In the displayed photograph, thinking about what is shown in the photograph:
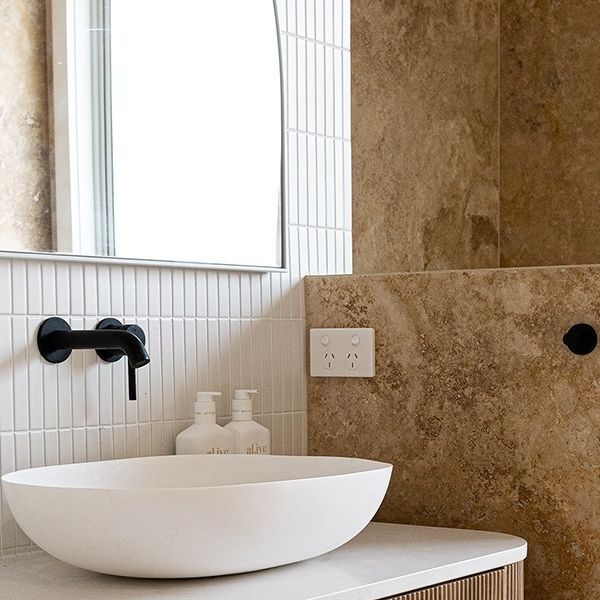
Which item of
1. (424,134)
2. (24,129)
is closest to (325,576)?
(24,129)

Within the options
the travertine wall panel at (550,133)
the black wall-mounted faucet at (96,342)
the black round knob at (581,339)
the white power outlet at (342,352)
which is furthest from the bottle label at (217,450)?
the travertine wall panel at (550,133)

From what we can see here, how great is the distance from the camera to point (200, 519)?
4.25 ft

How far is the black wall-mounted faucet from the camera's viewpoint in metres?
1.54

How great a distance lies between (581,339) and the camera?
1.72 meters

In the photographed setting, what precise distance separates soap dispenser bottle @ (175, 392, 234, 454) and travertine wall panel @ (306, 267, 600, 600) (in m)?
0.27

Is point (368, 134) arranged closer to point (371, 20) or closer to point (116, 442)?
point (371, 20)

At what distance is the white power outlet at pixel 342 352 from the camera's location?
194 cm

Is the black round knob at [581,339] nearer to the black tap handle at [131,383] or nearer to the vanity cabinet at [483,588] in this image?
the vanity cabinet at [483,588]

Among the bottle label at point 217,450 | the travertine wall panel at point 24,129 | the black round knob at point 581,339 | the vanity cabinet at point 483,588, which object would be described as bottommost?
the vanity cabinet at point 483,588

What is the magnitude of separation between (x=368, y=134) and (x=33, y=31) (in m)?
1.23

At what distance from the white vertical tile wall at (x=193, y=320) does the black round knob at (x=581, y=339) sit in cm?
51

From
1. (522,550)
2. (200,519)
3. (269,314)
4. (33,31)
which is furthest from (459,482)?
(33,31)

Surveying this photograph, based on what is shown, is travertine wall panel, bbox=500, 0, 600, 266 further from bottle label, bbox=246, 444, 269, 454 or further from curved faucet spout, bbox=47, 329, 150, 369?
curved faucet spout, bbox=47, 329, 150, 369

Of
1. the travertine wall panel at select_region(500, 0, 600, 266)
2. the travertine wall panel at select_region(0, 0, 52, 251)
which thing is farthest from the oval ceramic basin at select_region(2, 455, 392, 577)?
the travertine wall panel at select_region(500, 0, 600, 266)
